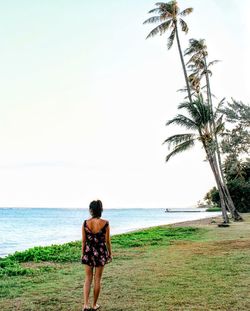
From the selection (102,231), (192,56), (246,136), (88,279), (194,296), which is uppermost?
(192,56)

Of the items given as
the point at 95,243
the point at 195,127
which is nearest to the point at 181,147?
the point at 195,127

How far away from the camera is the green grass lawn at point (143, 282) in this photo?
672 cm

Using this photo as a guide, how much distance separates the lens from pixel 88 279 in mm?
6266

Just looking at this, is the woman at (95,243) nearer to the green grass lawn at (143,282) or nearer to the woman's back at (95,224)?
the woman's back at (95,224)

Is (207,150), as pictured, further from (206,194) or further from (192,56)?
(206,194)

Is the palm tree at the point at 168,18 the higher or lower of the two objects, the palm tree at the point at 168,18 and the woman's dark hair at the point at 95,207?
the higher

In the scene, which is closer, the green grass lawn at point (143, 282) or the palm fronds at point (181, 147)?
the green grass lawn at point (143, 282)

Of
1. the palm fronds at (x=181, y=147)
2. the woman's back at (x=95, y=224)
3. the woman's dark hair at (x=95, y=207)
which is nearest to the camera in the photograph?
the woman's dark hair at (x=95, y=207)

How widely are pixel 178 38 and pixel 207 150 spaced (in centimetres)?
882

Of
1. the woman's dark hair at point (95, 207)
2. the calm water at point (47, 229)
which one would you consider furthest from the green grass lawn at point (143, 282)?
the calm water at point (47, 229)

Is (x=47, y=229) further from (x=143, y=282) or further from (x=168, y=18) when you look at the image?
(x=143, y=282)

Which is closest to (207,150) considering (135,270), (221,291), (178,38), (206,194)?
(178,38)

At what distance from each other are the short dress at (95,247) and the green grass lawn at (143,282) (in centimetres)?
87

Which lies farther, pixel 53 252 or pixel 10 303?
pixel 53 252
